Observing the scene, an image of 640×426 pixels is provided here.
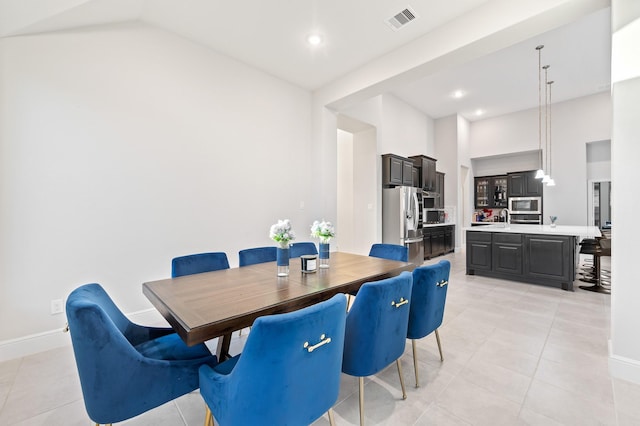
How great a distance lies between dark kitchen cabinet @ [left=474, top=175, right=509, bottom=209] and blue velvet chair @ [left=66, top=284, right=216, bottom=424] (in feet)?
29.8

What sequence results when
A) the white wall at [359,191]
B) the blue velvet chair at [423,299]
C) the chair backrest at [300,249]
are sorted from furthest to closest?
the white wall at [359,191], the chair backrest at [300,249], the blue velvet chair at [423,299]

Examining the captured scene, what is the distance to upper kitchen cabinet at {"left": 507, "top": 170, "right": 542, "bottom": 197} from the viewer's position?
7348mm

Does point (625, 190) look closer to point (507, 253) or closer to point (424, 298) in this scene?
point (424, 298)

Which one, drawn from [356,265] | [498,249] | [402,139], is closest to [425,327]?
[356,265]

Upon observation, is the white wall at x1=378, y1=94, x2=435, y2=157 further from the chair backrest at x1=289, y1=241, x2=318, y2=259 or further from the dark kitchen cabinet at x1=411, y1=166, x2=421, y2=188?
the chair backrest at x1=289, y1=241, x2=318, y2=259

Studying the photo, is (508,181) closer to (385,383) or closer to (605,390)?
(605,390)

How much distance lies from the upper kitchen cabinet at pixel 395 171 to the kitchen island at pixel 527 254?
1.71 meters

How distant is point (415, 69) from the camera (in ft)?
10.4

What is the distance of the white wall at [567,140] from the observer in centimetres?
637

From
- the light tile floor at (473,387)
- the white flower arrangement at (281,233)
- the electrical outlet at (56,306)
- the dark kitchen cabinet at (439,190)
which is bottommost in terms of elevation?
the light tile floor at (473,387)

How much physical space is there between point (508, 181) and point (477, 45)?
6440 millimetres

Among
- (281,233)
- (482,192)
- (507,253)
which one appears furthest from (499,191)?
(281,233)

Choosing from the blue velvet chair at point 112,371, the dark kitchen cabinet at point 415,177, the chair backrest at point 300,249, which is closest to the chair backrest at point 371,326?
the blue velvet chair at point 112,371

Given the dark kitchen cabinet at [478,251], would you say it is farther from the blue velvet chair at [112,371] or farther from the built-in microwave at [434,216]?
the blue velvet chair at [112,371]
